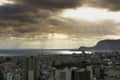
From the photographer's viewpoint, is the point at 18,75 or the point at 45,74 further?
the point at 45,74

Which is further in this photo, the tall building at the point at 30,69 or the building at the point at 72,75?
the tall building at the point at 30,69

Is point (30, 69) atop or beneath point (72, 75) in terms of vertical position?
atop

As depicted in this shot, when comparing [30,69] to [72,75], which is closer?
[72,75]

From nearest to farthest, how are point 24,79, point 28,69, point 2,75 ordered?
point 24,79 → point 28,69 → point 2,75

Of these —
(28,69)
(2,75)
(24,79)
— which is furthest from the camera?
(2,75)

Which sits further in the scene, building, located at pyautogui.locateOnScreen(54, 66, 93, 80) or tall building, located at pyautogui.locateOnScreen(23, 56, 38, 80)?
tall building, located at pyautogui.locateOnScreen(23, 56, 38, 80)

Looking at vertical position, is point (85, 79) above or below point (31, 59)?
below

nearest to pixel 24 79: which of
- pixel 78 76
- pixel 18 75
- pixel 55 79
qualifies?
pixel 18 75

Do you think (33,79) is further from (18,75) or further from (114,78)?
(114,78)
